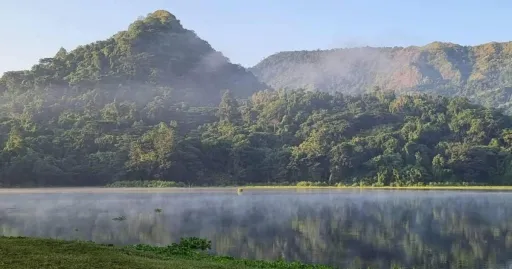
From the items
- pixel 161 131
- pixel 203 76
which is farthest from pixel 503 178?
pixel 203 76

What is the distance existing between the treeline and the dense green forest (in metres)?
0.20

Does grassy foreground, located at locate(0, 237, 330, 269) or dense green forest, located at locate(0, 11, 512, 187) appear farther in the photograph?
dense green forest, located at locate(0, 11, 512, 187)

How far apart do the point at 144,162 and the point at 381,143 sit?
40.7 m

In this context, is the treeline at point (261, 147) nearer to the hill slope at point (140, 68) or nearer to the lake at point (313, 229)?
the hill slope at point (140, 68)

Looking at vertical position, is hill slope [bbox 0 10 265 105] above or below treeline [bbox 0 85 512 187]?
above

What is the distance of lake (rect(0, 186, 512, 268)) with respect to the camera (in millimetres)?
24672

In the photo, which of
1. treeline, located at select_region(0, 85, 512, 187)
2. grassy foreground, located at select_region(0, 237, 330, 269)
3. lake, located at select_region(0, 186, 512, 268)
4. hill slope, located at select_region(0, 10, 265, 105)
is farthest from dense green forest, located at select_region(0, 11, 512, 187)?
grassy foreground, located at select_region(0, 237, 330, 269)

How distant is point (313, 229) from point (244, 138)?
7239 centimetres

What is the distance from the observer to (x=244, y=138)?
10569 centimetres

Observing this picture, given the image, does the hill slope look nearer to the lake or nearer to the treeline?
the treeline

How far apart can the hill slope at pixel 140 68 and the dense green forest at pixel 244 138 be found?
8.18 ft

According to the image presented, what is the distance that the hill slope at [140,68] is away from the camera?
15138cm

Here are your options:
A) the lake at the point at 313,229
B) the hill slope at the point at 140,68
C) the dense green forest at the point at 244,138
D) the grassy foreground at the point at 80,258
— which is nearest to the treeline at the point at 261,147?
the dense green forest at the point at 244,138

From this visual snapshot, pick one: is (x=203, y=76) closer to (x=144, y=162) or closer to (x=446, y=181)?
(x=144, y=162)
